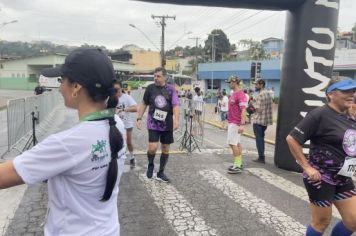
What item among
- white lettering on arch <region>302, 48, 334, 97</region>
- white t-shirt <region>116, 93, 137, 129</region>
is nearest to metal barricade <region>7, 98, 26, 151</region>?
white t-shirt <region>116, 93, 137, 129</region>

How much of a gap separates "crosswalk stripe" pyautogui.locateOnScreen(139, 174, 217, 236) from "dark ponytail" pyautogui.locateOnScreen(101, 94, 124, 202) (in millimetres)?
2810

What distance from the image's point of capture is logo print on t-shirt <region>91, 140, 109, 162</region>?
175 centimetres

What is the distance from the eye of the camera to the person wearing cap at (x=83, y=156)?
166 cm

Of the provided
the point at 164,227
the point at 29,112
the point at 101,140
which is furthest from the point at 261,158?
the point at 101,140

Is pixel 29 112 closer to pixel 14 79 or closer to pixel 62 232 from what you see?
pixel 62 232

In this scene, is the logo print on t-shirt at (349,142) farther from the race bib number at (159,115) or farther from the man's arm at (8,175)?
the race bib number at (159,115)

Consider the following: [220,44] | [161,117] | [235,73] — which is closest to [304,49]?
[161,117]

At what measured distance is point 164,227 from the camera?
468 cm

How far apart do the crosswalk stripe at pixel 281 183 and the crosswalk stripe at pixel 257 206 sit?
27.4 inches

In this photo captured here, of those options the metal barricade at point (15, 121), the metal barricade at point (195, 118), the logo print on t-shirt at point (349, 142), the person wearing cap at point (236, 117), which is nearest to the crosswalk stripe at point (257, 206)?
the person wearing cap at point (236, 117)

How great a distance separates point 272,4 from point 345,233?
532cm

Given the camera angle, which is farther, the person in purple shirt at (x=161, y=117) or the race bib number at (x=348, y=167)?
the person in purple shirt at (x=161, y=117)

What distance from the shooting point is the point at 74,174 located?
5.70 ft

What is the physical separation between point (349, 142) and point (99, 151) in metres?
2.58
